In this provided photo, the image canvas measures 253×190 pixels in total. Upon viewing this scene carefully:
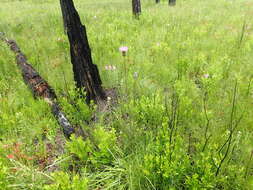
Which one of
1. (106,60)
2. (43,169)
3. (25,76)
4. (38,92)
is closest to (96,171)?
(43,169)

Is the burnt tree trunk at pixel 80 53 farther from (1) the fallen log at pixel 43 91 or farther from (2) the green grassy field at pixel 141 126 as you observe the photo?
(1) the fallen log at pixel 43 91

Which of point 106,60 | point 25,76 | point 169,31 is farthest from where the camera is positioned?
point 169,31

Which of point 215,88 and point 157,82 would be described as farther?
point 157,82

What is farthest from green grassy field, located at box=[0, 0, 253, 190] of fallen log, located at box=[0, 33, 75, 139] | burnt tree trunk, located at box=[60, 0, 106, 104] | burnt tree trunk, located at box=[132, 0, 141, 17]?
burnt tree trunk, located at box=[132, 0, 141, 17]

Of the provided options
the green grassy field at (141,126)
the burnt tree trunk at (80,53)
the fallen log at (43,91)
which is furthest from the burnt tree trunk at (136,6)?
the burnt tree trunk at (80,53)

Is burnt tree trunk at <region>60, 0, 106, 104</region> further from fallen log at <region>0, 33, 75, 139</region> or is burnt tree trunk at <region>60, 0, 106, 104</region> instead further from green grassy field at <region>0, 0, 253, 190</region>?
fallen log at <region>0, 33, 75, 139</region>

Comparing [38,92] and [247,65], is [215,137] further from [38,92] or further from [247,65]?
[38,92]

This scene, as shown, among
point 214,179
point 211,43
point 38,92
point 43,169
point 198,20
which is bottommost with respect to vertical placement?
point 43,169

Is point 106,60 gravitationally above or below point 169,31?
below

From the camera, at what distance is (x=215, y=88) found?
9.36 feet

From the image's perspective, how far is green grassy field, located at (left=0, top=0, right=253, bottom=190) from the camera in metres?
1.65

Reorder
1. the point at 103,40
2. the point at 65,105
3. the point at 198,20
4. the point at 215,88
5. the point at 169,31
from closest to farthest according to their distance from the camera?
the point at 65,105 → the point at 215,88 → the point at 103,40 → the point at 169,31 → the point at 198,20

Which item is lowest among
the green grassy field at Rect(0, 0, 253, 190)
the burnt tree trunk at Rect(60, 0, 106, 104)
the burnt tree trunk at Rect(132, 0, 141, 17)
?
the green grassy field at Rect(0, 0, 253, 190)

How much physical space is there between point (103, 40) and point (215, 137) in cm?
402
